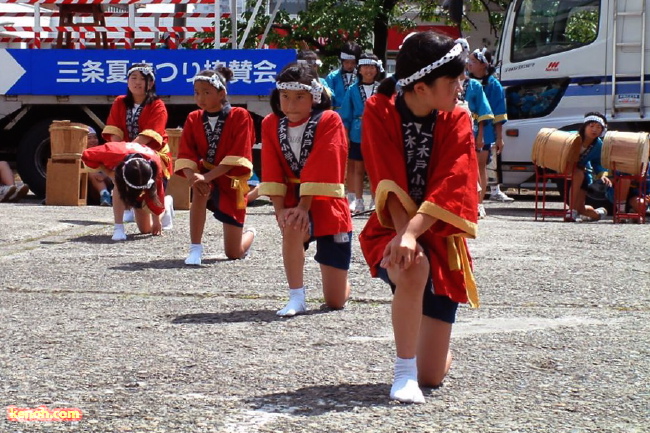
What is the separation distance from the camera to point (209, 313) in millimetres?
5316

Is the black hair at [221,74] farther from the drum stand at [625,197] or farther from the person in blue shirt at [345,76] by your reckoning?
the drum stand at [625,197]

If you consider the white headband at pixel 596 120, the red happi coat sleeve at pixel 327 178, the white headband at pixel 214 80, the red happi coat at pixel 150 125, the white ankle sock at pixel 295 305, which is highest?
the white headband at pixel 214 80

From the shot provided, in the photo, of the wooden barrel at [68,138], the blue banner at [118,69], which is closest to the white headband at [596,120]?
the blue banner at [118,69]

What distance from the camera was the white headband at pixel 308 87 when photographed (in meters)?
5.36

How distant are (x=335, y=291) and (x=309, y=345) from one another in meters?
0.84

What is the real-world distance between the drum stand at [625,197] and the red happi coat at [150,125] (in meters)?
4.43

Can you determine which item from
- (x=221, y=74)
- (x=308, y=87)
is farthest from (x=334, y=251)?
(x=221, y=74)

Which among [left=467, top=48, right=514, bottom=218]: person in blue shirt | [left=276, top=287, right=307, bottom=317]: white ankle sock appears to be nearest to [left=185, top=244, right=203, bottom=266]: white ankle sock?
[left=276, top=287, right=307, bottom=317]: white ankle sock

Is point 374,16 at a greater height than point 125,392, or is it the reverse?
point 374,16

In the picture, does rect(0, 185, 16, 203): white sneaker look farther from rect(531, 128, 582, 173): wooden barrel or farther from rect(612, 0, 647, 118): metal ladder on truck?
rect(612, 0, 647, 118): metal ladder on truck

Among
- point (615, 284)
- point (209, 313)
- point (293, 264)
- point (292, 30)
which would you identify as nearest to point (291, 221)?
point (293, 264)

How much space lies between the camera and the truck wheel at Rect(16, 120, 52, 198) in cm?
1255

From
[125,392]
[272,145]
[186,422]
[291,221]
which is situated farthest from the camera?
[272,145]

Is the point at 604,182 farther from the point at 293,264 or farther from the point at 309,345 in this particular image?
the point at 309,345
